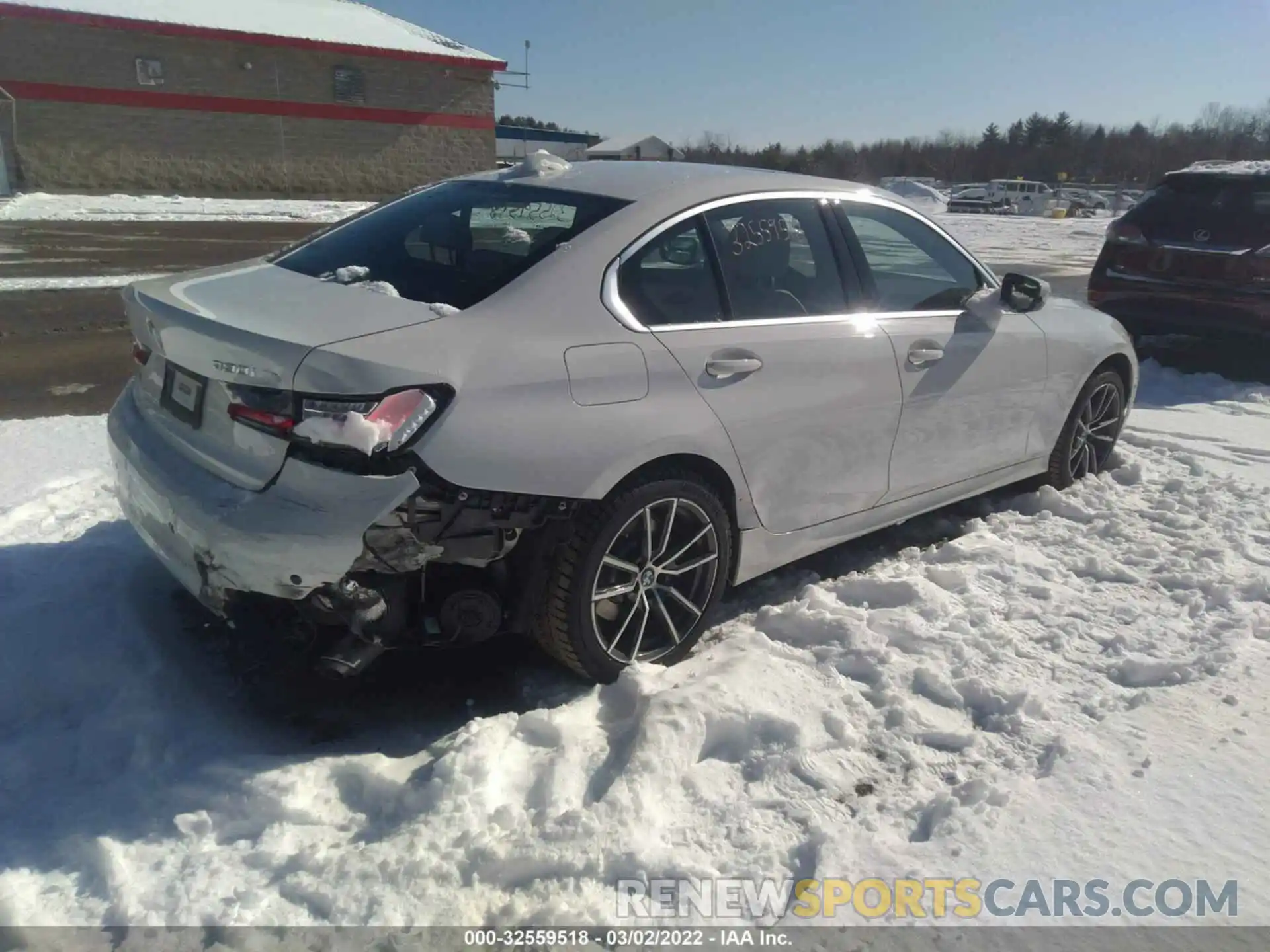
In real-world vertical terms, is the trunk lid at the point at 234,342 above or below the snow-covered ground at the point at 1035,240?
above

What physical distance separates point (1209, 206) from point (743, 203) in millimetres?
6265

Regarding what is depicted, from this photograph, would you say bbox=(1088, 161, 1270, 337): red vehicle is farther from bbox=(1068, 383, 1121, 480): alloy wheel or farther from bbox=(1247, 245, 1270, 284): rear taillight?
bbox=(1068, 383, 1121, 480): alloy wheel

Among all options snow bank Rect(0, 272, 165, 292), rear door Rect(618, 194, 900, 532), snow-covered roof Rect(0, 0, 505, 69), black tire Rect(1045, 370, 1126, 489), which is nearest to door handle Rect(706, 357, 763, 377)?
rear door Rect(618, 194, 900, 532)

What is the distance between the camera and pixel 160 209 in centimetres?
2183

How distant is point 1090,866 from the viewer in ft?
7.88

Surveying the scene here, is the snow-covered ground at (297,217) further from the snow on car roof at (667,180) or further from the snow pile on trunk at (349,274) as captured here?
the snow pile on trunk at (349,274)

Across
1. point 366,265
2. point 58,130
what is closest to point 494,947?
point 366,265

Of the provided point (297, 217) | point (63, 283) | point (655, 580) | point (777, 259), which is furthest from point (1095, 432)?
point (297, 217)

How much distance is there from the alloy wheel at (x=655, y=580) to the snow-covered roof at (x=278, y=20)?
27955 mm

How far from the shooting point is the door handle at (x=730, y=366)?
10.1 ft

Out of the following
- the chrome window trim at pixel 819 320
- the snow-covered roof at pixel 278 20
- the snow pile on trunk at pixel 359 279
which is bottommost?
the chrome window trim at pixel 819 320

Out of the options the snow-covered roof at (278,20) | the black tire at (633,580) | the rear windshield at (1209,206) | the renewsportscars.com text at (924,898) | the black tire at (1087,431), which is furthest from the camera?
the snow-covered roof at (278,20)

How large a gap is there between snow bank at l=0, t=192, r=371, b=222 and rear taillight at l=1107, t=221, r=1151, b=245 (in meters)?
14.1

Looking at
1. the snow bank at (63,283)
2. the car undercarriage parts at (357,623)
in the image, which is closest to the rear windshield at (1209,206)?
the car undercarriage parts at (357,623)
